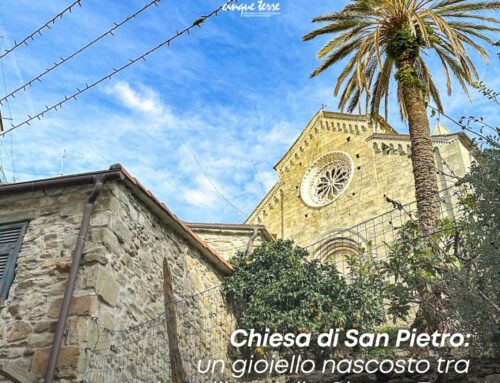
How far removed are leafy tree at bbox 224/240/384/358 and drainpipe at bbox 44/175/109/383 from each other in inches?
149

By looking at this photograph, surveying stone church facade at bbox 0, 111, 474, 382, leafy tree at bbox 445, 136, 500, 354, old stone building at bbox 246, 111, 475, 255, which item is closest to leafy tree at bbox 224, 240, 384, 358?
stone church facade at bbox 0, 111, 474, 382

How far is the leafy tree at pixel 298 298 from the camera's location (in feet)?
30.7

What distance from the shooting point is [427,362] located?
4711 mm

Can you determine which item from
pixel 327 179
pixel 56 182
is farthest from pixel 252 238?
pixel 327 179

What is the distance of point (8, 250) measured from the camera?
7180 mm

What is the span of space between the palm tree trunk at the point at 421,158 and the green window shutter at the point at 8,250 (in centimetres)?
595

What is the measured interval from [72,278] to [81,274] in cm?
18

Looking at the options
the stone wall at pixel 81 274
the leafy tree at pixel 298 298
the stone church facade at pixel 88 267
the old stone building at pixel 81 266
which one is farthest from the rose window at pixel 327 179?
the stone wall at pixel 81 274

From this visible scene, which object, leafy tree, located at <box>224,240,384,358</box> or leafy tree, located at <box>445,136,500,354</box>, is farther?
leafy tree, located at <box>224,240,384,358</box>

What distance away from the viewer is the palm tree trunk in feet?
30.2

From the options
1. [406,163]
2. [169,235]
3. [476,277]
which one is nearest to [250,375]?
[169,235]

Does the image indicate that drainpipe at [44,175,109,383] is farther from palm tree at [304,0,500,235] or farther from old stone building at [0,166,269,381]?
palm tree at [304,0,500,235]

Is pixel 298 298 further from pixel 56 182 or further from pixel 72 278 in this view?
pixel 56 182

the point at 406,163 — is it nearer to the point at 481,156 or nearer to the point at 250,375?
the point at 250,375
